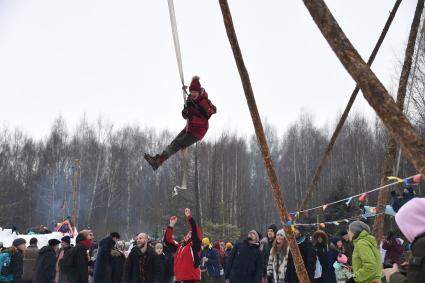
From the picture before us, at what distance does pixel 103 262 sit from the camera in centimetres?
830

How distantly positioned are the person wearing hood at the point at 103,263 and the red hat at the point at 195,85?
3.41m

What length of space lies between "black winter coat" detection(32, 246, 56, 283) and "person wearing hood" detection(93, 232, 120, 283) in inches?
48.6

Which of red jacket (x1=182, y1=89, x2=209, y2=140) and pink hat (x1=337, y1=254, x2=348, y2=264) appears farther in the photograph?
pink hat (x1=337, y1=254, x2=348, y2=264)

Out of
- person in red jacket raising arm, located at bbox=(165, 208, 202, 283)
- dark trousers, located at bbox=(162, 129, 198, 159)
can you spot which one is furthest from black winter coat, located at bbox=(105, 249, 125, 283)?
dark trousers, located at bbox=(162, 129, 198, 159)

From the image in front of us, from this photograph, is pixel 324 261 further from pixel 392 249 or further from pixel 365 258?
pixel 365 258

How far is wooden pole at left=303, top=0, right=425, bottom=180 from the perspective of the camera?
2.67m

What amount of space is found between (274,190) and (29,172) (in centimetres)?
5145

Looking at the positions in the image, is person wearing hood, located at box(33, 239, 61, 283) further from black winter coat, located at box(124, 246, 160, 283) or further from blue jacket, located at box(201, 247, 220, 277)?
blue jacket, located at box(201, 247, 220, 277)

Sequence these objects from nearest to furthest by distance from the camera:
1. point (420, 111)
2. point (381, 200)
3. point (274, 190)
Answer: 1. point (274, 190)
2. point (381, 200)
3. point (420, 111)

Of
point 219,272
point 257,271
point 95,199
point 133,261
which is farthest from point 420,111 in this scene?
point 95,199

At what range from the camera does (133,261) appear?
26.3ft

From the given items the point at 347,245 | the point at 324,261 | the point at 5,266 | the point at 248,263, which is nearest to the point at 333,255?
the point at 324,261

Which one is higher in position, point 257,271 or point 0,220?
point 0,220

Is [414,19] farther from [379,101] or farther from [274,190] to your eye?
[379,101]
